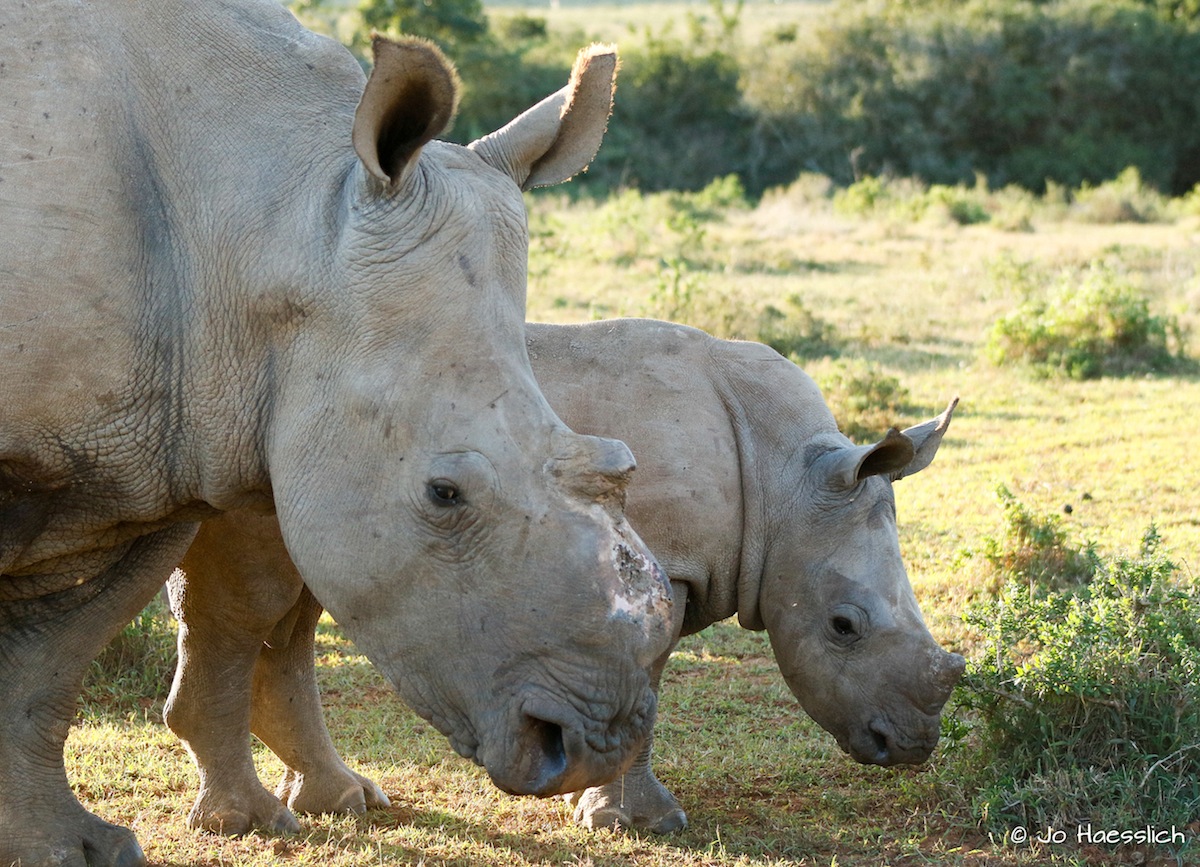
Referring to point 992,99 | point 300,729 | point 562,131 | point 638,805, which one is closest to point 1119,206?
point 992,99

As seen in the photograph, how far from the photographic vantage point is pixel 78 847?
13.9ft

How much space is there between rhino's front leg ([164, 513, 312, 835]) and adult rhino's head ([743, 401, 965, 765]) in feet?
5.73

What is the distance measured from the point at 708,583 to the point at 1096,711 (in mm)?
1417

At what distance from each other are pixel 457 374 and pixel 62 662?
1.64 metres

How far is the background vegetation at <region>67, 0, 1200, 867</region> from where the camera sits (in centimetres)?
510

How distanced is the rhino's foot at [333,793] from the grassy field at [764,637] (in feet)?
0.28

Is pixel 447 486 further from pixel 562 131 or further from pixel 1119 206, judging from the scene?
pixel 1119 206

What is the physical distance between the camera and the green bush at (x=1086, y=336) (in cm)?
1266

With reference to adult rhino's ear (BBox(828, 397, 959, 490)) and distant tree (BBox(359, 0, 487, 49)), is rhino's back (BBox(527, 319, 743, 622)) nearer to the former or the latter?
adult rhino's ear (BBox(828, 397, 959, 490))

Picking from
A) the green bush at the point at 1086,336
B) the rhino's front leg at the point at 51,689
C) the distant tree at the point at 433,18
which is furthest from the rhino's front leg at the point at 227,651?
the distant tree at the point at 433,18

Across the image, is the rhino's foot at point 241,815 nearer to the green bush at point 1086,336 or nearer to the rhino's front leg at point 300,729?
the rhino's front leg at point 300,729

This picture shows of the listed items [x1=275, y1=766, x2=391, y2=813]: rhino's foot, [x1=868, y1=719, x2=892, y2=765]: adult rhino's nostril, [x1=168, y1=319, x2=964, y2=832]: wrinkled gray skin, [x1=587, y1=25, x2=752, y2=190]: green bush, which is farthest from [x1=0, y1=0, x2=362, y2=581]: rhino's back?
[x1=587, y1=25, x2=752, y2=190]: green bush

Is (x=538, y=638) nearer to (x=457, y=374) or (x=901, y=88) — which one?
(x=457, y=374)

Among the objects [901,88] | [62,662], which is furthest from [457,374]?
[901,88]
